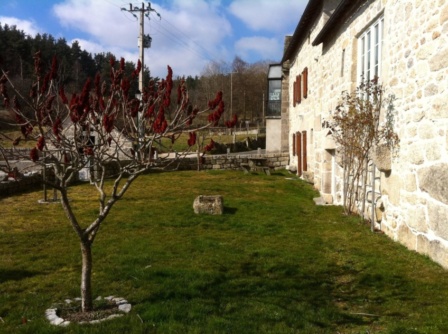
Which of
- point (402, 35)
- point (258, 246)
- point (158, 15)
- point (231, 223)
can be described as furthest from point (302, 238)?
point (158, 15)

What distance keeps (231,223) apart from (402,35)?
4.62 m

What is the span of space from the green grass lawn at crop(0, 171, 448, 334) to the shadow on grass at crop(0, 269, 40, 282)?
0.01 metres

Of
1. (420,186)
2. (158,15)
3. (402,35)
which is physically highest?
(158,15)

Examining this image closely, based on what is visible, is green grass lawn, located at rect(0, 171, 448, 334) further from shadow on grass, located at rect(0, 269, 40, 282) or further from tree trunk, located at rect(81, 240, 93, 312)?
tree trunk, located at rect(81, 240, 93, 312)

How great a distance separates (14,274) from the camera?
5227mm

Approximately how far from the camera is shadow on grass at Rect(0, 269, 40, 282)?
200 inches

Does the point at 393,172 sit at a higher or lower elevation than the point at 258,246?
higher

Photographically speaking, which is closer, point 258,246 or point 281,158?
point 258,246

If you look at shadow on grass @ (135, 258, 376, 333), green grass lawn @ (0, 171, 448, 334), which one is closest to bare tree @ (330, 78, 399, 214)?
green grass lawn @ (0, 171, 448, 334)

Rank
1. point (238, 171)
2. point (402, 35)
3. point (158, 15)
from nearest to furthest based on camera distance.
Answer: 1. point (402, 35)
2. point (238, 171)
3. point (158, 15)

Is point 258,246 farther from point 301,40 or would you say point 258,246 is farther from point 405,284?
point 301,40

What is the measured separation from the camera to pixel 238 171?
1950cm

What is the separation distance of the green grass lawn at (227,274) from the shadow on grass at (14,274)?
0.01 metres

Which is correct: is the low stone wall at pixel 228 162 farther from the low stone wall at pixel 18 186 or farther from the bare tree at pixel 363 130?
the bare tree at pixel 363 130
